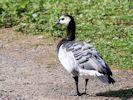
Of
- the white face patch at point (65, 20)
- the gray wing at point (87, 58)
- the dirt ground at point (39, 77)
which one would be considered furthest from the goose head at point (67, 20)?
the dirt ground at point (39, 77)

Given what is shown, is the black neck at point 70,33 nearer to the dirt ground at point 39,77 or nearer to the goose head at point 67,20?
the goose head at point 67,20

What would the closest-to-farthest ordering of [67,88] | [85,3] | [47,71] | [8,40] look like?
[67,88], [47,71], [8,40], [85,3]

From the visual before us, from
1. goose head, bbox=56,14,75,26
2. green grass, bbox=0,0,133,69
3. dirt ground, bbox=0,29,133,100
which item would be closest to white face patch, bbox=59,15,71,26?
goose head, bbox=56,14,75,26

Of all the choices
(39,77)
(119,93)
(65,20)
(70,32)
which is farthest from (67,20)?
(119,93)

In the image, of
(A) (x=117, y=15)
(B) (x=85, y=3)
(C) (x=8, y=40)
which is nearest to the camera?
(C) (x=8, y=40)

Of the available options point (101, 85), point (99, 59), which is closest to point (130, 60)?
point (101, 85)

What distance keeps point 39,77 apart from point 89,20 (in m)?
3.99

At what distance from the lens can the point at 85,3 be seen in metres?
15.1

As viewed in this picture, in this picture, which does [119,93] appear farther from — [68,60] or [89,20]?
[89,20]

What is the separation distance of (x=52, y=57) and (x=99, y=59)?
265 centimetres

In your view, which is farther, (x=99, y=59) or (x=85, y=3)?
(x=85, y=3)

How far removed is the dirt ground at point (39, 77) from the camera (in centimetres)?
898

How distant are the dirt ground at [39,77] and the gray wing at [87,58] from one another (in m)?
0.54

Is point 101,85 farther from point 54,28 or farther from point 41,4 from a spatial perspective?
point 41,4
